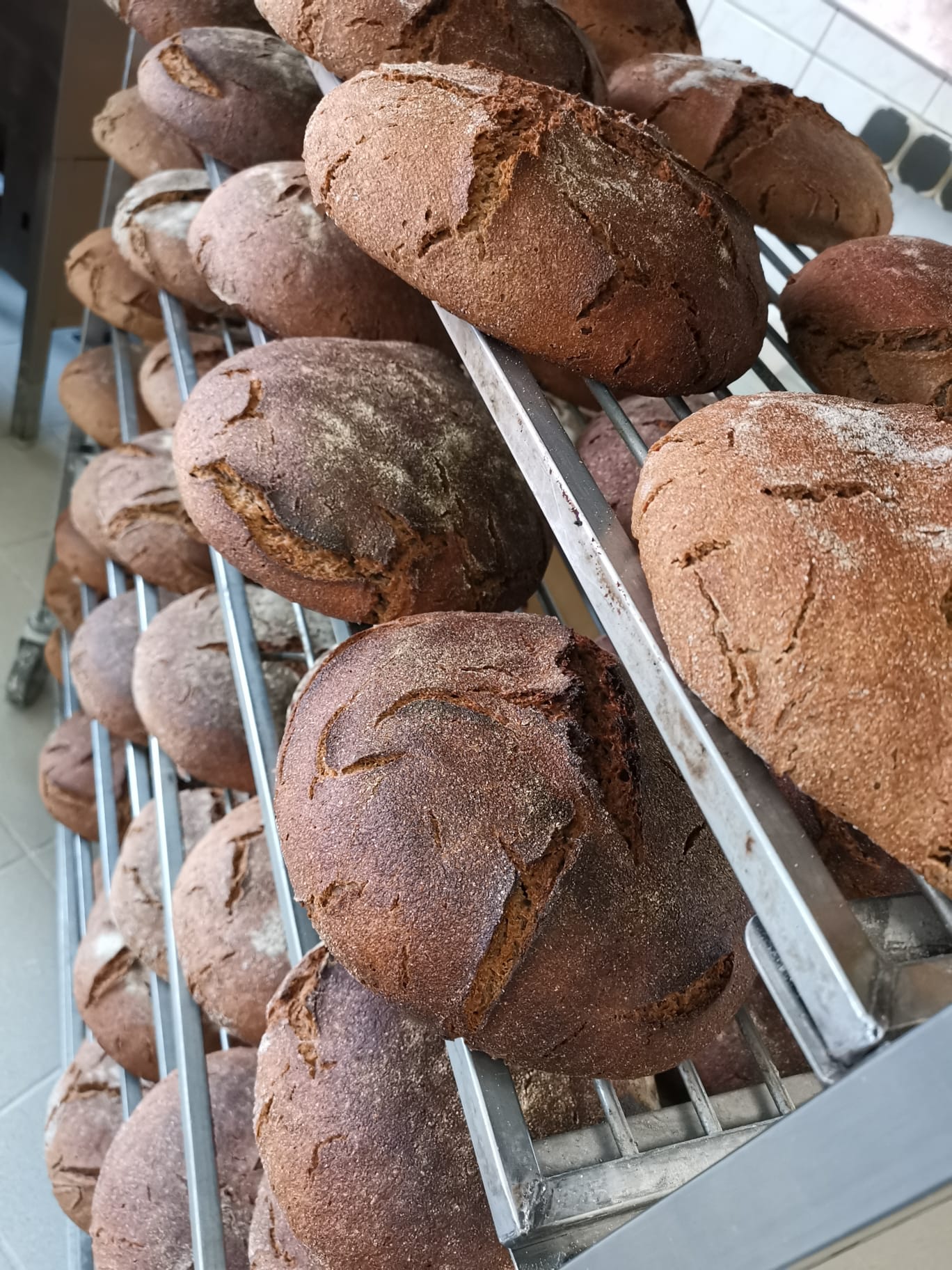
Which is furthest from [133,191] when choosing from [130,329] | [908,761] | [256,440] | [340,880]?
[908,761]

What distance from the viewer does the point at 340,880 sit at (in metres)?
0.77

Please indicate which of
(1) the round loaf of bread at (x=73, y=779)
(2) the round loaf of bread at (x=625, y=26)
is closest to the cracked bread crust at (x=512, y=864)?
(2) the round loaf of bread at (x=625, y=26)

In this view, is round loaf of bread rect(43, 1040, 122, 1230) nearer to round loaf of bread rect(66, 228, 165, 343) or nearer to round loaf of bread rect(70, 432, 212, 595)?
round loaf of bread rect(70, 432, 212, 595)

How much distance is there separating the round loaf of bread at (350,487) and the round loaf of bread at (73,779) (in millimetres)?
1213

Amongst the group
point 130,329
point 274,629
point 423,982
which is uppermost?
point 423,982

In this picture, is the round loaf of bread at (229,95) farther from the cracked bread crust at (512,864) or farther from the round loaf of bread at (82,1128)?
the round loaf of bread at (82,1128)

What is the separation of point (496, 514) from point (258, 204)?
619mm

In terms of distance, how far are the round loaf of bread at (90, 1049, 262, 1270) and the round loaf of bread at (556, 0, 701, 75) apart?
5.71 ft

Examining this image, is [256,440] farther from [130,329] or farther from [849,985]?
[130,329]

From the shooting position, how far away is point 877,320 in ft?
3.37

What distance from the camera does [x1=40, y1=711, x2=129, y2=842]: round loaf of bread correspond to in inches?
83.7

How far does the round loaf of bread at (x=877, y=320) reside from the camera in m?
1.00

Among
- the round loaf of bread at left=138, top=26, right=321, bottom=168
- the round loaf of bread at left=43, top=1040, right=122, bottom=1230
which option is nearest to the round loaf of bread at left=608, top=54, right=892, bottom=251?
the round loaf of bread at left=138, top=26, right=321, bottom=168

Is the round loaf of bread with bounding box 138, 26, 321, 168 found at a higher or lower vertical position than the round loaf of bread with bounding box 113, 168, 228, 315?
higher
